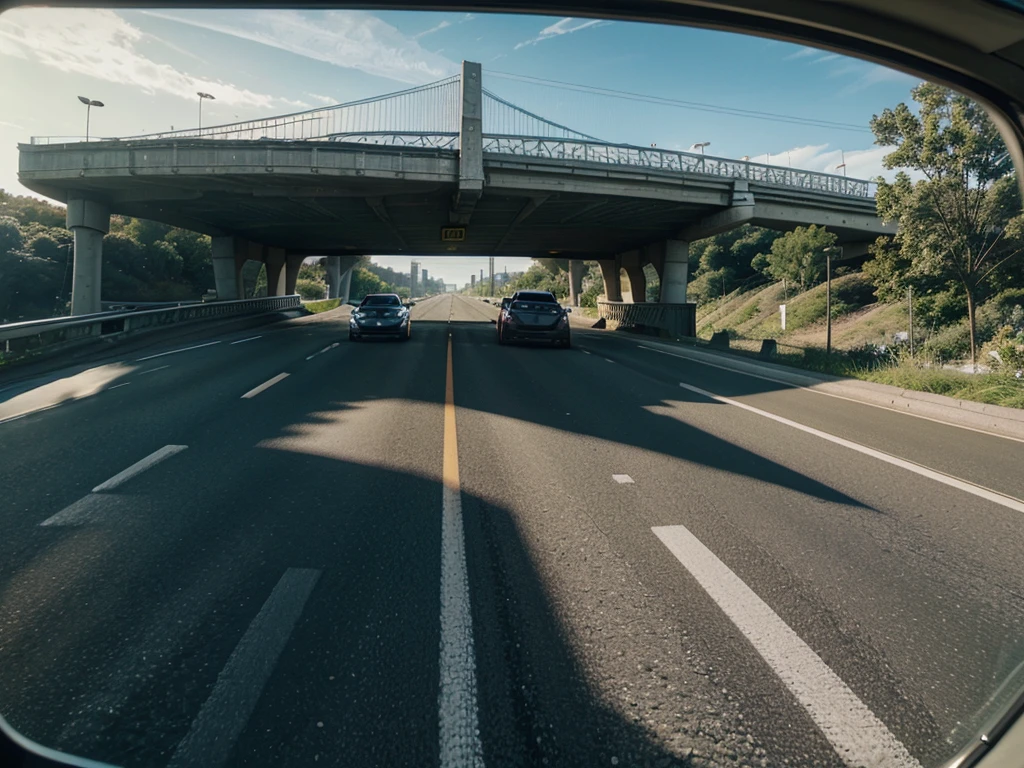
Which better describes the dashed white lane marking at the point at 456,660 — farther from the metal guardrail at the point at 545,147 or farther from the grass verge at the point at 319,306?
the grass verge at the point at 319,306

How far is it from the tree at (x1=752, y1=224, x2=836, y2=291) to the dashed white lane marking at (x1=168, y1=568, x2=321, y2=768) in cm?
4449

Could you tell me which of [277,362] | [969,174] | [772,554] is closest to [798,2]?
[772,554]

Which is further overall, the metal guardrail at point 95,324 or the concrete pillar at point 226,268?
the concrete pillar at point 226,268

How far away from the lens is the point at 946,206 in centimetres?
1510

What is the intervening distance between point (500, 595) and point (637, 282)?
4560 cm

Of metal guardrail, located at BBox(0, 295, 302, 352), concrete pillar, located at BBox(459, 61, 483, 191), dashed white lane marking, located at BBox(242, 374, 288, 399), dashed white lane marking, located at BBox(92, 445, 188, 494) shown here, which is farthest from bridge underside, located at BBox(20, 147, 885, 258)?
dashed white lane marking, located at BBox(92, 445, 188, 494)

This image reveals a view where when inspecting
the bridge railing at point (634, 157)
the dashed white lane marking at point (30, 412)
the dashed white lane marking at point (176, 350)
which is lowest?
the dashed white lane marking at point (30, 412)

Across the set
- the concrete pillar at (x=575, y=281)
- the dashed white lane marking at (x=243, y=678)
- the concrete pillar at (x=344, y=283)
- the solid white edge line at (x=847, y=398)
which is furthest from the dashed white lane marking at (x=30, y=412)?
the concrete pillar at (x=344, y=283)

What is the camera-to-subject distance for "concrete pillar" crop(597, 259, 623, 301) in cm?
5300

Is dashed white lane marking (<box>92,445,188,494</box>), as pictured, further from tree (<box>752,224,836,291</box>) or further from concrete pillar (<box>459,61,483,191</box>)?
tree (<box>752,224,836,291</box>)

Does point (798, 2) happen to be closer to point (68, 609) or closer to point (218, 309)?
point (68, 609)

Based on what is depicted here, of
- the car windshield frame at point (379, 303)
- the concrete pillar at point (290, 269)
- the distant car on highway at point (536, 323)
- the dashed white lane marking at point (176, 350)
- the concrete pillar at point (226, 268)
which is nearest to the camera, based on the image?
the dashed white lane marking at point (176, 350)

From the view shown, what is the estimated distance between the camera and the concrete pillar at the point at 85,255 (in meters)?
31.0

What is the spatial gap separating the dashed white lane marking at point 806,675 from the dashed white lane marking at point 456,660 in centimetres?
141
